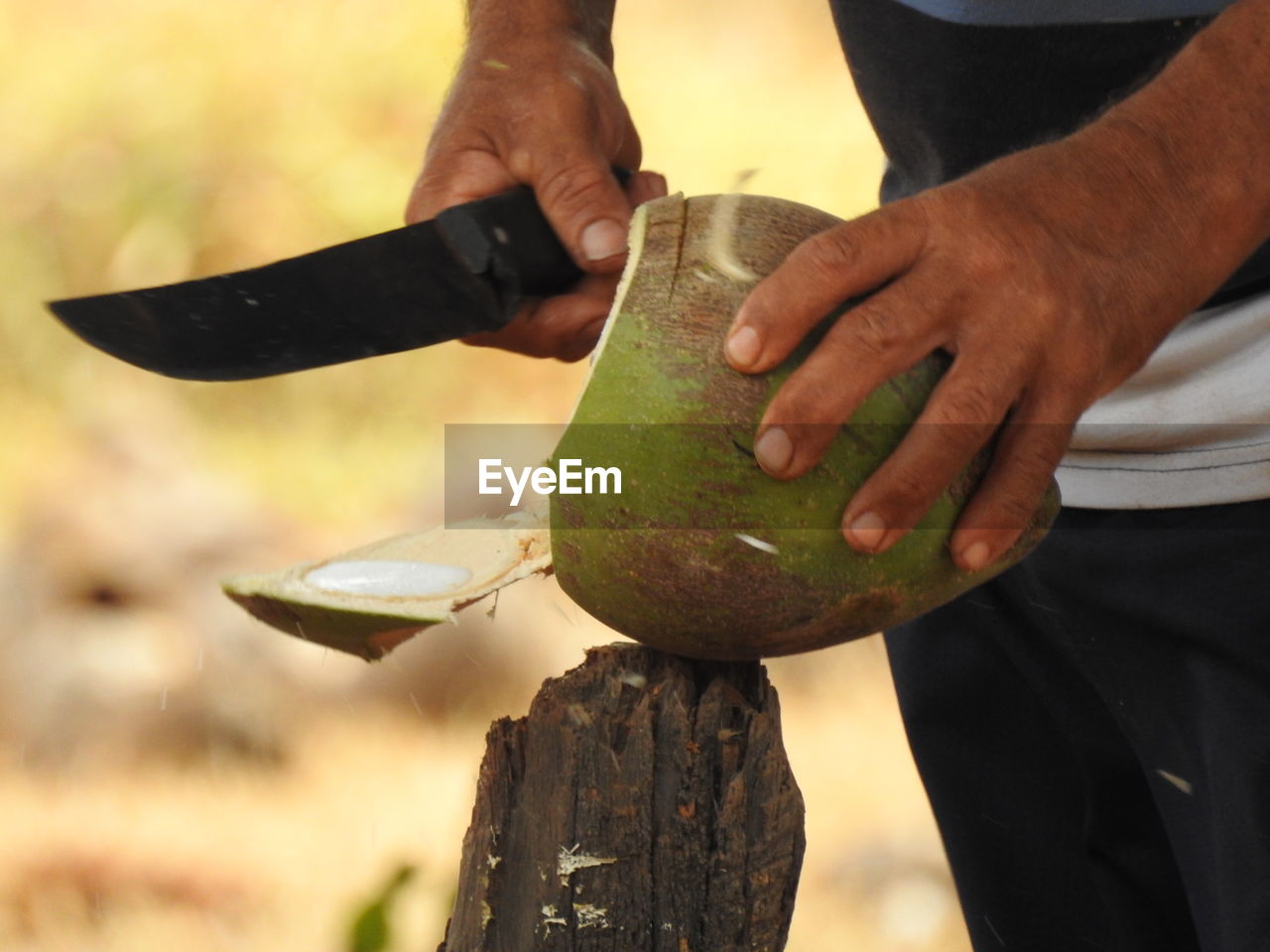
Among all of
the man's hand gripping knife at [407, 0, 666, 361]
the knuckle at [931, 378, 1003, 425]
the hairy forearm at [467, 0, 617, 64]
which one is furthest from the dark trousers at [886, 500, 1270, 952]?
the hairy forearm at [467, 0, 617, 64]

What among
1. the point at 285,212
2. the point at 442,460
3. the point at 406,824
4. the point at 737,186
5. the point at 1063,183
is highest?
the point at 285,212

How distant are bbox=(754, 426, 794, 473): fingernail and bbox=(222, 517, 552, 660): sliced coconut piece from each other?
1.26 ft

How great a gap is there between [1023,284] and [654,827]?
1.93 feet

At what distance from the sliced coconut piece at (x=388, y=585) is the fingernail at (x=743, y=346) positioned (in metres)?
0.40

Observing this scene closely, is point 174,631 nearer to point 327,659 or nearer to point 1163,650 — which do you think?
Answer: point 327,659

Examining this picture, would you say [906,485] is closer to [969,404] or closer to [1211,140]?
[969,404]

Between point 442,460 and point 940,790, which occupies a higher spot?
point 442,460

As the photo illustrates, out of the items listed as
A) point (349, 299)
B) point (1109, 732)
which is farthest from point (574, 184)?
point (1109, 732)

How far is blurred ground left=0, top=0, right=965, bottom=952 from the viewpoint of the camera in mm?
3047

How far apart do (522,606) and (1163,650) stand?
6.89 feet

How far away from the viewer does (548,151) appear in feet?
4.79

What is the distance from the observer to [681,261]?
1.23 meters

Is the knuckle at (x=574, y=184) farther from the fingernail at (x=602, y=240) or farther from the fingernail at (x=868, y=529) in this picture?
the fingernail at (x=868, y=529)

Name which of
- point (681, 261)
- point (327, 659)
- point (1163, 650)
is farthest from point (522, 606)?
point (681, 261)
